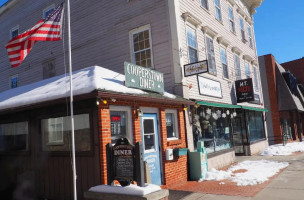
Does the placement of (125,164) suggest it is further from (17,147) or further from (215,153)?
(215,153)

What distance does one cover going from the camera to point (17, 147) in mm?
9016

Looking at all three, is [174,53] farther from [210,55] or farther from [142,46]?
[210,55]

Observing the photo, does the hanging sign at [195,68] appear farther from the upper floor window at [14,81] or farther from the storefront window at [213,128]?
the upper floor window at [14,81]

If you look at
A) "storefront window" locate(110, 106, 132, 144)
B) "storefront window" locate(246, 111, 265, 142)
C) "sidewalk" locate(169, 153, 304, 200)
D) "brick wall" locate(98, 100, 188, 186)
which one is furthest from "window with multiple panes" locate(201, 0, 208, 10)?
"sidewalk" locate(169, 153, 304, 200)

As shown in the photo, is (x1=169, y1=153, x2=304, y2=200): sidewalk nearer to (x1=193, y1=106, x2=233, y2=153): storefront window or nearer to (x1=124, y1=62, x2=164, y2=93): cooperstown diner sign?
(x1=193, y1=106, x2=233, y2=153): storefront window

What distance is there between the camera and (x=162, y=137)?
29.3 ft

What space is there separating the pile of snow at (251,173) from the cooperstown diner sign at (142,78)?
372 centimetres

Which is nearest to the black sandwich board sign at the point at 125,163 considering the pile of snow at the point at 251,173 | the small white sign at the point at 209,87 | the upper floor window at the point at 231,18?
the pile of snow at the point at 251,173

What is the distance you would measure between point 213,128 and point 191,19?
16.3 ft

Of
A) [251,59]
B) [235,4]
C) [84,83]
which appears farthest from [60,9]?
[251,59]

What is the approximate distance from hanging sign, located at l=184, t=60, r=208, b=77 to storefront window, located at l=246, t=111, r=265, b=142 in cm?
774

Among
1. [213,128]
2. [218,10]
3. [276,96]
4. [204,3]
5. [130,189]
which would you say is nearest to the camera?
[130,189]

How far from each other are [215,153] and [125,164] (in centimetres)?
685

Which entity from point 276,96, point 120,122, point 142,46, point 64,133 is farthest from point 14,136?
point 276,96
